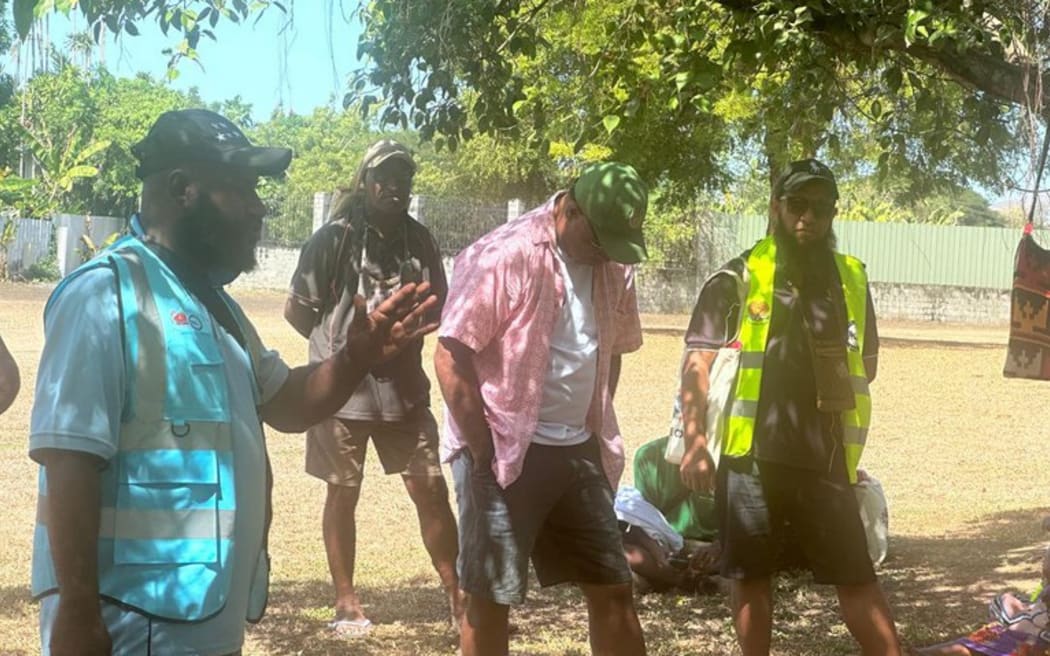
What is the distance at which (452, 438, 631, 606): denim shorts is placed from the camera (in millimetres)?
4402

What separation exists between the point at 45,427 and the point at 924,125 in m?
6.21

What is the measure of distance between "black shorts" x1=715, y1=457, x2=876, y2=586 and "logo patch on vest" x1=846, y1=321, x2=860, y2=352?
1.21 ft

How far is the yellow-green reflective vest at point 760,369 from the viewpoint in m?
4.74

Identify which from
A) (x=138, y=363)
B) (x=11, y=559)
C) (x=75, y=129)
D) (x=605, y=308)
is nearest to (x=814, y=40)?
(x=605, y=308)

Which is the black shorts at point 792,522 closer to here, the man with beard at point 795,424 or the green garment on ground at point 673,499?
the man with beard at point 795,424

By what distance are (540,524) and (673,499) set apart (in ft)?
9.25

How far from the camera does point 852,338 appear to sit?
4848mm

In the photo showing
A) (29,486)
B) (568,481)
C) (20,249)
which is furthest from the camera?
(20,249)

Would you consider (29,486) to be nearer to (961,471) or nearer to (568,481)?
(568,481)

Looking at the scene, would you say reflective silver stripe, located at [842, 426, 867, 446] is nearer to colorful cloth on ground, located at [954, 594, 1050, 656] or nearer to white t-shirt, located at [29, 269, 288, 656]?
colorful cloth on ground, located at [954, 594, 1050, 656]

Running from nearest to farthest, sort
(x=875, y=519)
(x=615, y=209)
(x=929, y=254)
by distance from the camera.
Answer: (x=615, y=209), (x=875, y=519), (x=929, y=254)

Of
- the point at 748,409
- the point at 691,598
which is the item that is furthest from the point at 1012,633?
the point at 691,598

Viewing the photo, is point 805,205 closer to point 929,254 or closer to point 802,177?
point 802,177

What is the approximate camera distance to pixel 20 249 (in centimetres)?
3891
